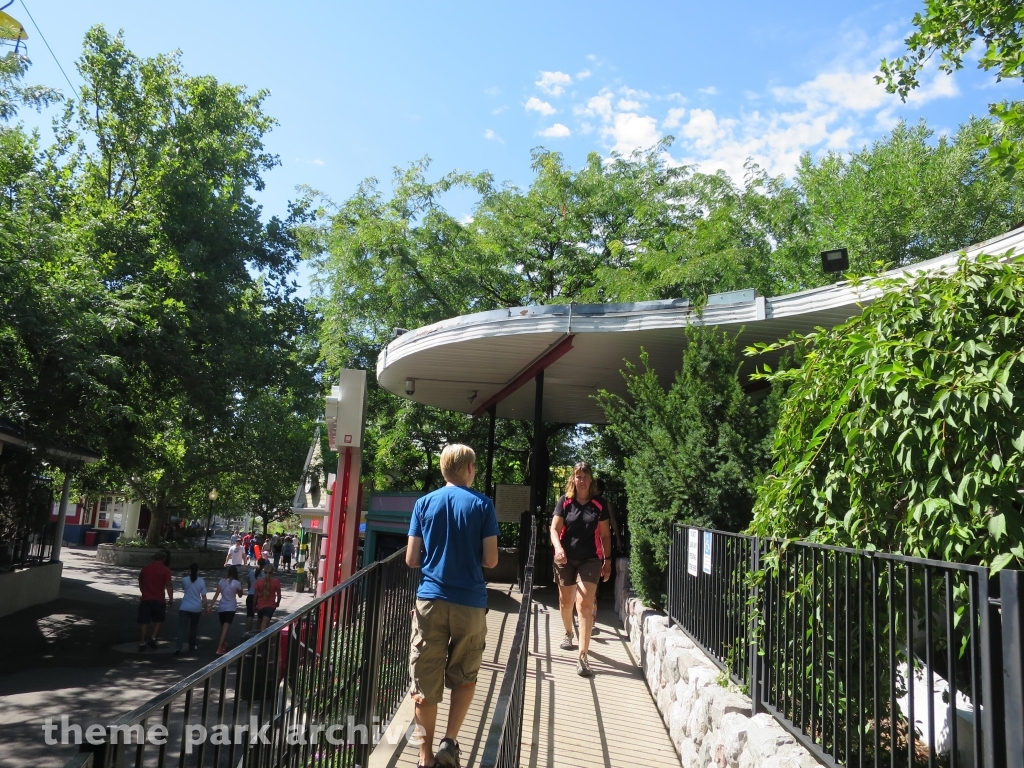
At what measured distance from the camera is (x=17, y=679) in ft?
34.3

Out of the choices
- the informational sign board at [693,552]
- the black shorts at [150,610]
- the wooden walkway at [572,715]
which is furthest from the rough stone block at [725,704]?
the black shorts at [150,610]

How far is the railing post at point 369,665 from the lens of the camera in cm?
420

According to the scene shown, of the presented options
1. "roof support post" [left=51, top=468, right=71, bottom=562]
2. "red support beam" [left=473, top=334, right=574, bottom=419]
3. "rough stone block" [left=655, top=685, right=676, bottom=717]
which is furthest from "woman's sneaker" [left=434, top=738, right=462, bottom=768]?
"roof support post" [left=51, top=468, right=71, bottom=562]

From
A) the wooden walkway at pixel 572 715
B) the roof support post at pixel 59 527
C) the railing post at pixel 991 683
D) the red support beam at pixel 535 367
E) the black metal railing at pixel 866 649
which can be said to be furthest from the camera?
the roof support post at pixel 59 527

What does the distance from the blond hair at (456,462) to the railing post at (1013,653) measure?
109 inches

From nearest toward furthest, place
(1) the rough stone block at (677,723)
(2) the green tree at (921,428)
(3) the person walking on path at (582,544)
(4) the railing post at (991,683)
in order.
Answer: (4) the railing post at (991,683) < (2) the green tree at (921,428) < (1) the rough stone block at (677,723) < (3) the person walking on path at (582,544)

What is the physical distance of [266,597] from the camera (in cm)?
1343

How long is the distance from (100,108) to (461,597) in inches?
817

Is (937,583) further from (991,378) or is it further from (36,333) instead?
(36,333)

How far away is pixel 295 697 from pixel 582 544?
13.1 feet

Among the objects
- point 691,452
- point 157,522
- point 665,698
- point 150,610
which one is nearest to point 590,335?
point 691,452

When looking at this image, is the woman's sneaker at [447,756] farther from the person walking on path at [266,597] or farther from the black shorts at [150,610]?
the black shorts at [150,610]

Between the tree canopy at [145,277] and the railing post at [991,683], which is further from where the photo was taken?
the tree canopy at [145,277]

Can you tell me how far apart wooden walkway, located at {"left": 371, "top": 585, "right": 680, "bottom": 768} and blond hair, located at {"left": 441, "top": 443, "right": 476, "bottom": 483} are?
5.34ft
